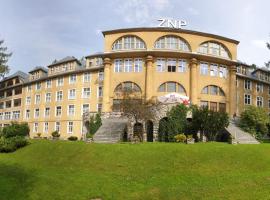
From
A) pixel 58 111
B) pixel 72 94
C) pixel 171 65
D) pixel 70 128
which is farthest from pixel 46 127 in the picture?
pixel 171 65

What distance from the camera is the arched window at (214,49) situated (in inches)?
2099

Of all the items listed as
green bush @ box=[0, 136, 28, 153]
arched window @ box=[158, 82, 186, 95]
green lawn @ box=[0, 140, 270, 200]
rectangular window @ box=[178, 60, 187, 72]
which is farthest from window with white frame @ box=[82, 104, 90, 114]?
green lawn @ box=[0, 140, 270, 200]

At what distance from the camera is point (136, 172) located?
2394cm

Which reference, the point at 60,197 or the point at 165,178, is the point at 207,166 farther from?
the point at 60,197

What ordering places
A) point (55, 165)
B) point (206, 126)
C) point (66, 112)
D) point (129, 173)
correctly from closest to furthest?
1. point (129, 173)
2. point (55, 165)
3. point (206, 126)
4. point (66, 112)

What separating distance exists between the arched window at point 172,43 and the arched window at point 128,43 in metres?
2.50

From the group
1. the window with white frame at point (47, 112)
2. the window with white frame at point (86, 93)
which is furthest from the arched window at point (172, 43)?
the window with white frame at point (47, 112)

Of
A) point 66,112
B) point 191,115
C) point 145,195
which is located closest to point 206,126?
point 191,115

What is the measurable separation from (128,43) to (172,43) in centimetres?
690

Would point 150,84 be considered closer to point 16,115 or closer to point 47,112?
point 47,112

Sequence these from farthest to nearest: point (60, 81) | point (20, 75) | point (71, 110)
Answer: point (20, 75) < point (60, 81) < point (71, 110)

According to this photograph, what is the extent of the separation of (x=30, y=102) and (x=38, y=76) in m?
5.71

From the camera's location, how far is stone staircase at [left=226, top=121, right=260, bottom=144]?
1541 inches

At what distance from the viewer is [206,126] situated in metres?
38.4
